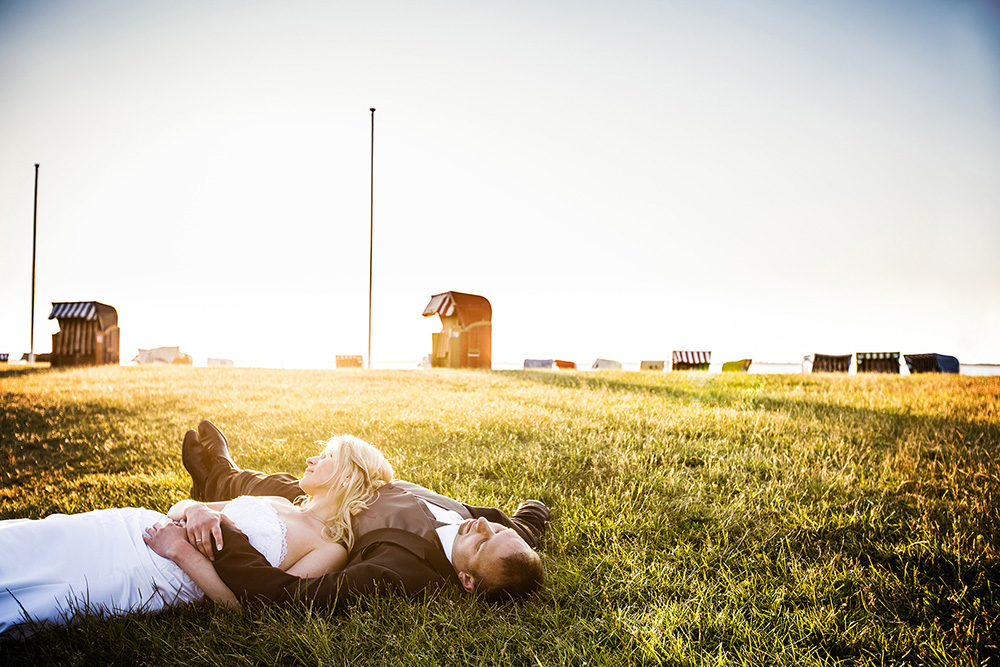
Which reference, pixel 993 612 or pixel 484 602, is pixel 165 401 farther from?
pixel 993 612

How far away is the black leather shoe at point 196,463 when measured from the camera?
4449mm

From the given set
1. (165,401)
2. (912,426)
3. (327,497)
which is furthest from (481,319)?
(327,497)

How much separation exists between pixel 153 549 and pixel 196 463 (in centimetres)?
194

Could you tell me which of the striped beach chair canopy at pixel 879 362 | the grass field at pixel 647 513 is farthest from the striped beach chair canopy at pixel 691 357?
the grass field at pixel 647 513

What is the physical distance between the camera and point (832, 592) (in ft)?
9.37

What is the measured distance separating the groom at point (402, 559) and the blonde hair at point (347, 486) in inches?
2.8

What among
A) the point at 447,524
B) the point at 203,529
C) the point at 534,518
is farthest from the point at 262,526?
the point at 534,518

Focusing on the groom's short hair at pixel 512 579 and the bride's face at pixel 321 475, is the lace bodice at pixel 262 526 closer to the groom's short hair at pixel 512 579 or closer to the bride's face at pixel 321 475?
the bride's face at pixel 321 475

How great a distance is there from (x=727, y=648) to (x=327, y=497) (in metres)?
2.41

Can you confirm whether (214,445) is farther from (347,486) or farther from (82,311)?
(82,311)

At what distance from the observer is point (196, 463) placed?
4.50 meters

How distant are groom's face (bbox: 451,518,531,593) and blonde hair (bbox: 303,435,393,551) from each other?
70cm

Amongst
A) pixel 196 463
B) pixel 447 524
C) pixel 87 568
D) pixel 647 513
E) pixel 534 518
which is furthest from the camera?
pixel 196 463

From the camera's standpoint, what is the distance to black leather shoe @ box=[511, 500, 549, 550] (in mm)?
3540
